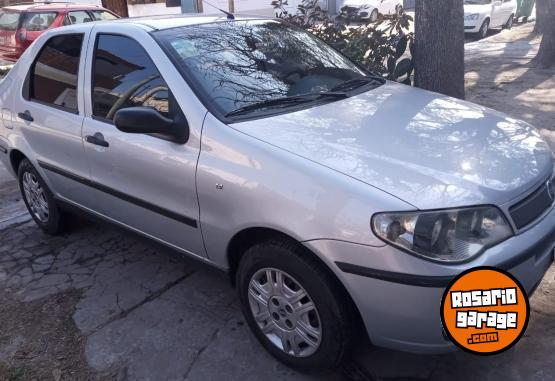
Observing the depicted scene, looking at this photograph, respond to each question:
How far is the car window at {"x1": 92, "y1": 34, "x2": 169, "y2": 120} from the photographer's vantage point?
9.91ft

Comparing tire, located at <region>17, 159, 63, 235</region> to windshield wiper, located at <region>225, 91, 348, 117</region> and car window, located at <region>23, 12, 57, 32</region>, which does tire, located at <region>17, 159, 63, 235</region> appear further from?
car window, located at <region>23, 12, 57, 32</region>

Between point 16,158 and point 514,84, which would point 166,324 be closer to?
point 16,158

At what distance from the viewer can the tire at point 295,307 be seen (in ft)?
7.65

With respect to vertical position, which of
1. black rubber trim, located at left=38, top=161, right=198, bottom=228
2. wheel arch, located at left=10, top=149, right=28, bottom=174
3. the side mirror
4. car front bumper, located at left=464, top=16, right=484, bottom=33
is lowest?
car front bumper, located at left=464, top=16, right=484, bottom=33

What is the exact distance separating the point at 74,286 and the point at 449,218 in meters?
2.66

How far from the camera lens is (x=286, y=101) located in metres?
3.00

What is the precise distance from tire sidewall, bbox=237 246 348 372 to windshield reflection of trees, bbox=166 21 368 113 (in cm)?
82

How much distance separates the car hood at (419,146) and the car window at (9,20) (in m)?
11.2

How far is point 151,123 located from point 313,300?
3.99ft

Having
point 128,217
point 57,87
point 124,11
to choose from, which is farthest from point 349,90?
point 124,11

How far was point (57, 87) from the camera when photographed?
12.4 ft

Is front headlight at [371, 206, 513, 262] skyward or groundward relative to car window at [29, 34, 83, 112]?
groundward

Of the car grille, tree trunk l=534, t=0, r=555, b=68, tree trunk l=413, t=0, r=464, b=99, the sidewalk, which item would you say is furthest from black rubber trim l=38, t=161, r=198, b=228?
tree trunk l=534, t=0, r=555, b=68

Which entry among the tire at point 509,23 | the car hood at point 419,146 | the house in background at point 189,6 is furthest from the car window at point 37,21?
the tire at point 509,23
